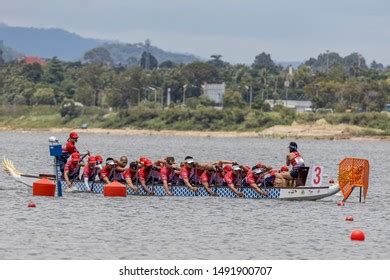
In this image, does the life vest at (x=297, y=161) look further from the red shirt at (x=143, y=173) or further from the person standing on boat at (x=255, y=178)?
the red shirt at (x=143, y=173)

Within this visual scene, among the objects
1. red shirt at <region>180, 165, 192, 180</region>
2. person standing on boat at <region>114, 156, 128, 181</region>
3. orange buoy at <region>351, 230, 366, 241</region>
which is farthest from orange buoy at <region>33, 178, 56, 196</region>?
orange buoy at <region>351, 230, 366, 241</region>

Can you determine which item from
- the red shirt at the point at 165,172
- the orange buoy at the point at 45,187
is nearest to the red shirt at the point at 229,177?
the red shirt at the point at 165,172

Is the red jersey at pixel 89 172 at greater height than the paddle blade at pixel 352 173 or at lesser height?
lesser

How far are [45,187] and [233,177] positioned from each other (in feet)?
25.7

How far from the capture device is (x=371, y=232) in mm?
43219

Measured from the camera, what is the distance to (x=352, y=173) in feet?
167

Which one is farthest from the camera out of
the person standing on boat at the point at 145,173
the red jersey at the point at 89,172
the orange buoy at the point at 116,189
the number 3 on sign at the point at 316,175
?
the red jersey at the point at 89,172

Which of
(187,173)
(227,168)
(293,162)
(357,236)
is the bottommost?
(357,236)

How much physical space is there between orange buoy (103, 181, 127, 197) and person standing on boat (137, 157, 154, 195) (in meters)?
0.78

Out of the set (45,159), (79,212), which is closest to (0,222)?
(79,212)

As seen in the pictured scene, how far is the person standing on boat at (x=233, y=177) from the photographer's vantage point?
5084cm

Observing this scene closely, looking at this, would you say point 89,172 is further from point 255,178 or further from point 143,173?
point 255,178

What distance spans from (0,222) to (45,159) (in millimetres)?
55291

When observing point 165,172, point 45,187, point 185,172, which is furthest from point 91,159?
point 185,172
